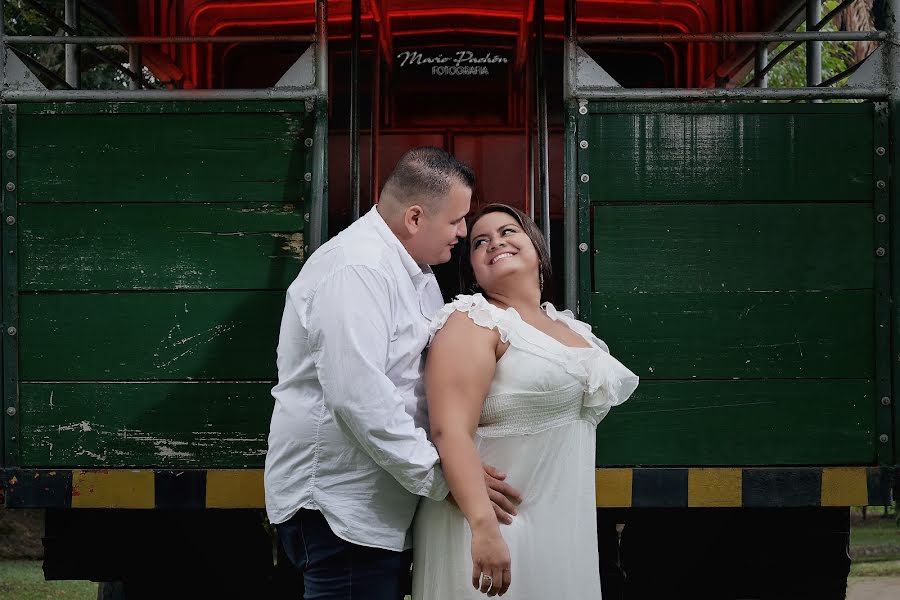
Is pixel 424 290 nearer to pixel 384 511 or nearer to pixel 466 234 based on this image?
pixel 466 234

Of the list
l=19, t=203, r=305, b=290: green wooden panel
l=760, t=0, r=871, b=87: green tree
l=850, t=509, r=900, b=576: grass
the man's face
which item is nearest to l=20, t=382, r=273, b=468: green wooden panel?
l=19, t=203, r=305, b=290: green wooden panel

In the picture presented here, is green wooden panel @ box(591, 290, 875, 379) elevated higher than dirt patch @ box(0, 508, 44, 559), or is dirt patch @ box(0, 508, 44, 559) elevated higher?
green wooden panel @ box(591, 290, 875, 379)

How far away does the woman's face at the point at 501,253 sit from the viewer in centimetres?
257

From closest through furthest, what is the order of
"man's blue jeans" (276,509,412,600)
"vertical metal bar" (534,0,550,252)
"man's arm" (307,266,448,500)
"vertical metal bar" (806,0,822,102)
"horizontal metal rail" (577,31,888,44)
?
"man's arm" (307,266,448,500) < "man's blue jeans" (276,509,412,600) < "horizontal metal rail" (577,31,888,44) < "vertical metal bar" (534,0,550,252) < "vertical metal bar" (806,0,822,102)

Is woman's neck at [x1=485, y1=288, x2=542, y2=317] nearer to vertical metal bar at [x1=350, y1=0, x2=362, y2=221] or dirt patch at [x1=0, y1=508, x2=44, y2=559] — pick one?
vertical metal bar at [x1=350, y1=0, x2=362, y2=221]

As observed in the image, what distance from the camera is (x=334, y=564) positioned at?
2.34 m

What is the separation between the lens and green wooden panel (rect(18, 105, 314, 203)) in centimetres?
331

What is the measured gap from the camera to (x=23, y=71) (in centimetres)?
334

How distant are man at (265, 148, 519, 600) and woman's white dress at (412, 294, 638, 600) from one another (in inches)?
2.3

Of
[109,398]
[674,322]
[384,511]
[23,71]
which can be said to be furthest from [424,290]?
[23,71]

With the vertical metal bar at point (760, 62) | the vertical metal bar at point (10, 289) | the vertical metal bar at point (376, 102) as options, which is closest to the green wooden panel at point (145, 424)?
the vertical metal bar at point (10, 289)

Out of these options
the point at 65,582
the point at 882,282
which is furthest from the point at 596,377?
the point at 65,582

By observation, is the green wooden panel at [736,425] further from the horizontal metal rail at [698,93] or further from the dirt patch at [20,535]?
the dirt patch at [20,535]

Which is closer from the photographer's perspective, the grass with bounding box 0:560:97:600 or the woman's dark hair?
the woman's dark hair
